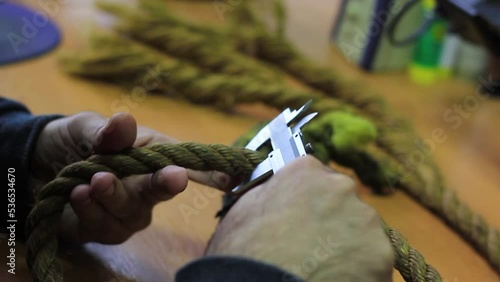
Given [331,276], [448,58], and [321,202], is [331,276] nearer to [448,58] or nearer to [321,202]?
[321,202]

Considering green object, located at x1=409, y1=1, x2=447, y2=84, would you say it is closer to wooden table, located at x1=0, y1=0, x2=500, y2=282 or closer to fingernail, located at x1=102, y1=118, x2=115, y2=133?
wooden table, located at x1=0, y1=0, x2=500, y2=282

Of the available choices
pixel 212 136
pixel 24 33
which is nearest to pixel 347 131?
pixel 212 136

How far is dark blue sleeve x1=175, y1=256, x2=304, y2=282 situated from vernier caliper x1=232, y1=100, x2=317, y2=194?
75mm

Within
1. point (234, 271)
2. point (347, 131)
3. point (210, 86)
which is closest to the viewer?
point (234, 271)

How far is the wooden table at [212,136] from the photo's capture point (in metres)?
0.48

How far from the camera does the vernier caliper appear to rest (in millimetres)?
412

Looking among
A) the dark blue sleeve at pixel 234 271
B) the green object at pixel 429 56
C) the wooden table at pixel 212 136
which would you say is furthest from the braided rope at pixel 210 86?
the dark blue sleeve at pixel 234 271

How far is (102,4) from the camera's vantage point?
0.86m

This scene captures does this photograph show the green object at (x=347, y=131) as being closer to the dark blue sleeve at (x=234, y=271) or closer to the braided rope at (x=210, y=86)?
the braided rope at (x=210, y=86)

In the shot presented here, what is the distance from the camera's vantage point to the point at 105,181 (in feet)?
1.36

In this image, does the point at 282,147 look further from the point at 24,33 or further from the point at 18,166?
the point at 24,33

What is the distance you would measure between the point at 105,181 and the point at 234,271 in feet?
0.39

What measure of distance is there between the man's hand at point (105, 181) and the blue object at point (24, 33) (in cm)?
34

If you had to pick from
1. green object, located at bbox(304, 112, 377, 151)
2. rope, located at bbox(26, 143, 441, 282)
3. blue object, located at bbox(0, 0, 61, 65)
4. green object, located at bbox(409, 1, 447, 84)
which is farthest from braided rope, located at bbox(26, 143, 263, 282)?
green object, located at bbox(409, 1, 447, 84)
